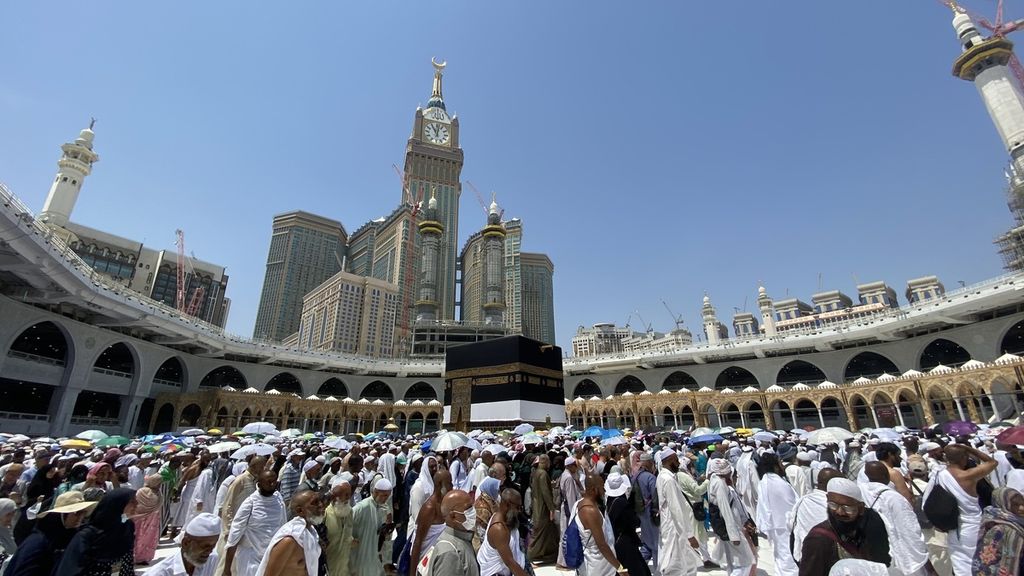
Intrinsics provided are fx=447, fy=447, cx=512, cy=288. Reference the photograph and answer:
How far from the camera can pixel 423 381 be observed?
41.9m

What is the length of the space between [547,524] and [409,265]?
77.5 meters

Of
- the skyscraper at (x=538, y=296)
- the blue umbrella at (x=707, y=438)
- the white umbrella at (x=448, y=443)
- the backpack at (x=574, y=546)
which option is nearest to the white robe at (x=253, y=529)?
the backpack at (x=574, y=546)

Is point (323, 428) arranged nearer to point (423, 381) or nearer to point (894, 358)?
point (423, 381)

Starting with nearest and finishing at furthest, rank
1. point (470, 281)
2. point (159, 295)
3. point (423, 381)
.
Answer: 1. point (423, 381)
2. point (159, 295)
3. point (470, 281)

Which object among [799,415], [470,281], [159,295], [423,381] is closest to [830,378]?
[799,415]

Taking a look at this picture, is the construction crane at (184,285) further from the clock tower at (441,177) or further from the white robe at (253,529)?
the white robe at (253,529)

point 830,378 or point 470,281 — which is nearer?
point 830,378

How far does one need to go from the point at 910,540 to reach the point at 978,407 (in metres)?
31.0

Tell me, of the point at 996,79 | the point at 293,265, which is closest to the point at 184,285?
the point at 293,265

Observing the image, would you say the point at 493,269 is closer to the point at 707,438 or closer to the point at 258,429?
the point at 258,429

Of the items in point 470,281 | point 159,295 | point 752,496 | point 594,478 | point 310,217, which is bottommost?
point 752,496

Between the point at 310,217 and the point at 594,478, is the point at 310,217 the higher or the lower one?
the higher one

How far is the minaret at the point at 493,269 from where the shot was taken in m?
75.7

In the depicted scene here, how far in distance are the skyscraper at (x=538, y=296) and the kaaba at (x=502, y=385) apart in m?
60.6
